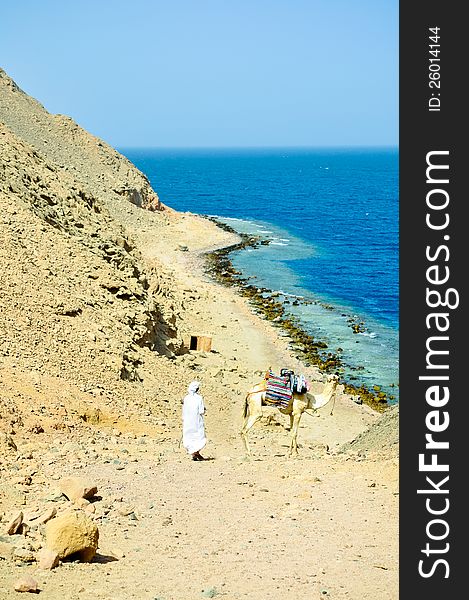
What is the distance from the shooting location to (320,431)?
2470cm

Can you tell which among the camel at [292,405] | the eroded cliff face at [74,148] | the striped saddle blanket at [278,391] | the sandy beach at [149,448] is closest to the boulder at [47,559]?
the sandy beach at [149,448]

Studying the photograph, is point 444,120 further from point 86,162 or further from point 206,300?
point 86,162

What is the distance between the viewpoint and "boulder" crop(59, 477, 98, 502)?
1282cm

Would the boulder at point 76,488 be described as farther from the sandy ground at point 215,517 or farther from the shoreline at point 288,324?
the shoreline at point 288,324

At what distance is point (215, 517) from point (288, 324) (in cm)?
3035

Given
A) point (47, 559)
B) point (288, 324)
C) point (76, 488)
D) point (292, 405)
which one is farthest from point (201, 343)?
point (47, 559)

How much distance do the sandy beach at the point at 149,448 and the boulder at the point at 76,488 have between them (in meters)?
0.19

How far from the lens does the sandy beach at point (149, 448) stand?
10445 mm

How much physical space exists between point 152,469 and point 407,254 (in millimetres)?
7556

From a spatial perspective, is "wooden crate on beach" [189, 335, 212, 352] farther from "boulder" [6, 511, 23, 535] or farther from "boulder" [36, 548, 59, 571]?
"boulder" [36, 548, 59, 571]

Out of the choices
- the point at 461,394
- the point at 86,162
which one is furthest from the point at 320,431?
the point at 86,162

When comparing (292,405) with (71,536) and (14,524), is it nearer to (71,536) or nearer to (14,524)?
(14,524)

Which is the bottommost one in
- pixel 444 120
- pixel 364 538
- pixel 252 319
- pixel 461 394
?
pixel 364 538

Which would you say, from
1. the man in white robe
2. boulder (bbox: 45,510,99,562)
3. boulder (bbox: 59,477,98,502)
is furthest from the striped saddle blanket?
boulder (bbox: 45,510,99,562)
